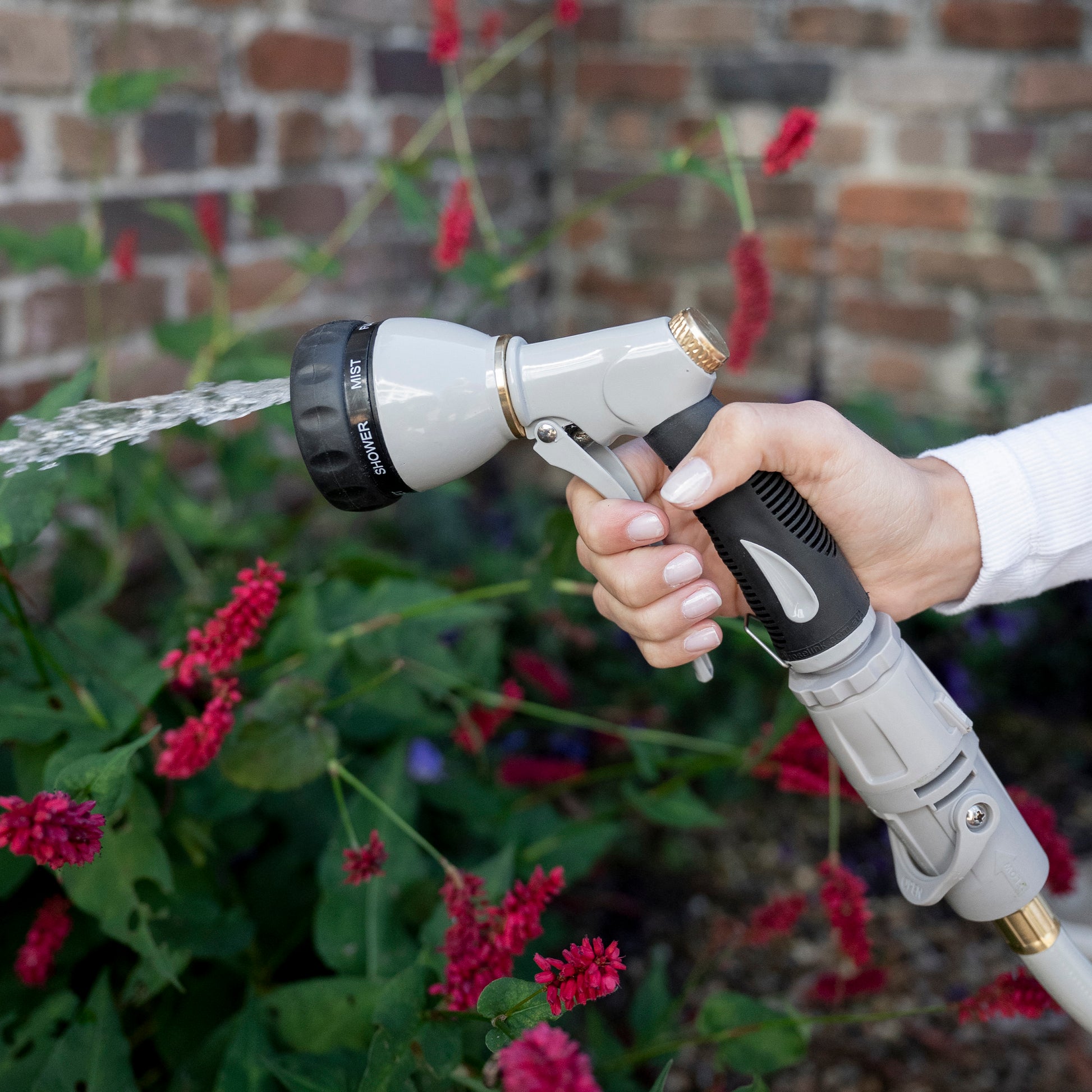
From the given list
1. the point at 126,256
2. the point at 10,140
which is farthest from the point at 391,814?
the point at 10,140

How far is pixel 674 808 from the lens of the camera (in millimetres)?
868

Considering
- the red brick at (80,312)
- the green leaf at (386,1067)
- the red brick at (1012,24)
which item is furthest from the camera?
the red brick at (1012,24)

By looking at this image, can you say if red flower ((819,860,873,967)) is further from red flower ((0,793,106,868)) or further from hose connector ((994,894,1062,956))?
red flower ((0,793,106,868))

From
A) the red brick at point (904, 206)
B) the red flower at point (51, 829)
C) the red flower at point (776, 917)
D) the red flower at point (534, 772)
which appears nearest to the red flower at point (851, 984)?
the red flower at point (776, 917)

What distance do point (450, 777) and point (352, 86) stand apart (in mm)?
940

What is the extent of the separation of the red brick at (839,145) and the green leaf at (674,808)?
1113 mm

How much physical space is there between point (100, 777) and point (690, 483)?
36 cm

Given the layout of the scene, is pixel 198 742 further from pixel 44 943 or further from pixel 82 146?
pixel 82 146

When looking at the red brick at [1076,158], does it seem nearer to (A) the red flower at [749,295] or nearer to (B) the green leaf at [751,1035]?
(A) the red flower at [749,295]

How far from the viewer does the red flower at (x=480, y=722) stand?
89 centimetres

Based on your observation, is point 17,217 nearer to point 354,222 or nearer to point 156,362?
point 156,362

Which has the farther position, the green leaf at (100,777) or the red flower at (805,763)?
the red flower at (805,763)

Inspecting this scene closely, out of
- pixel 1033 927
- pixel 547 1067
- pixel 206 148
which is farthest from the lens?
pixel 206 148

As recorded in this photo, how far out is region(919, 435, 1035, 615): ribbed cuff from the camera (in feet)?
2.43
